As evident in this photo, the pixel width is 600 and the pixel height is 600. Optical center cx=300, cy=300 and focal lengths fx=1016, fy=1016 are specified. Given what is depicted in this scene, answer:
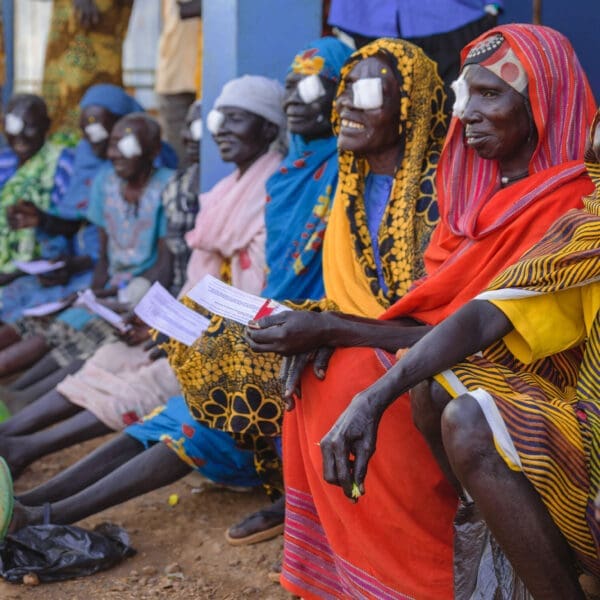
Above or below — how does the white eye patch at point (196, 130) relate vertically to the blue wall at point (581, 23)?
below

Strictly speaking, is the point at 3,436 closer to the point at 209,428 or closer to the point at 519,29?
the point at 209,428

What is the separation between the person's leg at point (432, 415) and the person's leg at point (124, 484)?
1.54 meters

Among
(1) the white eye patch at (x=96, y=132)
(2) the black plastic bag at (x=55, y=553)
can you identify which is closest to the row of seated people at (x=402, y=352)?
(2) the black plastic bag at (x=55, y=553)

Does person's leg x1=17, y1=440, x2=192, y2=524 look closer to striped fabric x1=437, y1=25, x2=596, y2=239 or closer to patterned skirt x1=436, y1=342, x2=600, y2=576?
striped fabric x1=437, y1=25, x2=596, y2=239

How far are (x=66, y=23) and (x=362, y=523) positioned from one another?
19.5ft

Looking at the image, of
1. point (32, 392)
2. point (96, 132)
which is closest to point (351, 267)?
point (32, 392)

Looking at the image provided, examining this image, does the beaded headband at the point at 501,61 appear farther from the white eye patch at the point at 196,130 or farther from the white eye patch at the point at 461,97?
the white eye patch at the point at 196,130

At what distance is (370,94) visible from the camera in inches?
145

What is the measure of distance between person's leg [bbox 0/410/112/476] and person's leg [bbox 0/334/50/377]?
51.4 inches

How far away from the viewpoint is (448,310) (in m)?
2.97

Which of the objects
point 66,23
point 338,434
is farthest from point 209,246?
point 66,23

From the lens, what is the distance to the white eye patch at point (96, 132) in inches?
256

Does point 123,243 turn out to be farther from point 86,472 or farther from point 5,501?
point 5,501

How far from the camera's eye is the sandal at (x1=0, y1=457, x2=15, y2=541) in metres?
3.51
